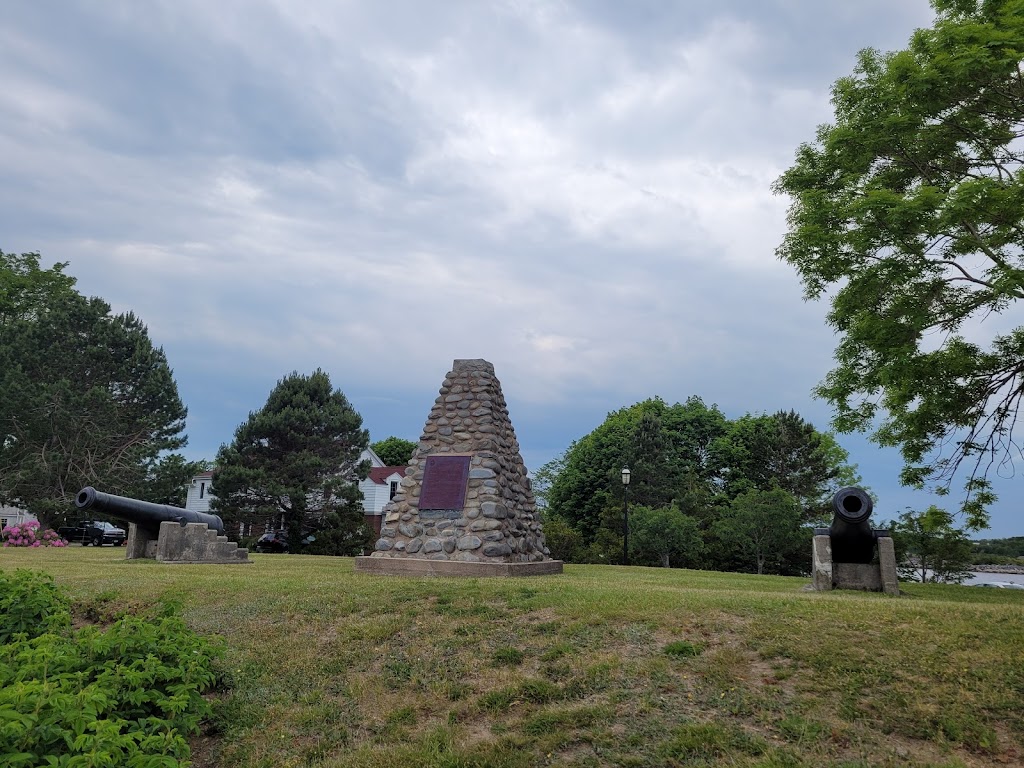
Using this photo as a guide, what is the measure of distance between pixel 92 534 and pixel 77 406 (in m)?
6.72

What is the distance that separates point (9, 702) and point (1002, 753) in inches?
242

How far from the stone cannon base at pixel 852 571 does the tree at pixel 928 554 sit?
11114 millimetres

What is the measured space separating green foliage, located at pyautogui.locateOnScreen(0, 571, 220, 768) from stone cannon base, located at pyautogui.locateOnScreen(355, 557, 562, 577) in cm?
642

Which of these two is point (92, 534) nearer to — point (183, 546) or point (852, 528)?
point (183, 546)

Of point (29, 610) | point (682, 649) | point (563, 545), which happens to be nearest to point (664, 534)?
point (563, 545)

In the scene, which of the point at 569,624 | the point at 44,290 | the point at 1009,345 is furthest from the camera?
the point at 44,290

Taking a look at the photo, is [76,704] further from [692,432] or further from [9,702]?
[692,432]

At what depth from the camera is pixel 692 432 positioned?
1710 inches

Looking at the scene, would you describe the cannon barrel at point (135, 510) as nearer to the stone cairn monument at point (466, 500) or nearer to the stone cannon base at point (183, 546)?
the stone cannon base at point (183, 546)

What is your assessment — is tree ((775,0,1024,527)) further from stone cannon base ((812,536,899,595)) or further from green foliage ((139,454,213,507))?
green foliage ((139,454,213,507))

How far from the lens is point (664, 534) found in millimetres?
27438

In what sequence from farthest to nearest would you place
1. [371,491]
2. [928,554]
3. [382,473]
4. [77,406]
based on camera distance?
[382,473]
[371,491]
[77,406]
[928,554]

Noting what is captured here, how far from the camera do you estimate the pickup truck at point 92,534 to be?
1351 inches

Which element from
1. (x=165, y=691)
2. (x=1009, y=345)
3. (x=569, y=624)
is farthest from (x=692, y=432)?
(x=165, y=691)
